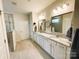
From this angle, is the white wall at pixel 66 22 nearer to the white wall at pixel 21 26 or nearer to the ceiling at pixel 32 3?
the ceiling at pixel 32 3

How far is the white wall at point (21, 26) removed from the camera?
646 centimetres

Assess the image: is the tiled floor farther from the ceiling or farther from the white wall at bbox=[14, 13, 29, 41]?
the white wall at bbox=[14, 13, 29, 41]

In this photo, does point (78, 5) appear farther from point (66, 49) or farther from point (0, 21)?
point (0, 21)

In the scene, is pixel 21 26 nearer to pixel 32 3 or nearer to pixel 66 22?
pixel 32 3

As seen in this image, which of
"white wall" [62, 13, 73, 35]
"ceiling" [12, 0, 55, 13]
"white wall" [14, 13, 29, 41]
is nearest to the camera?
A: "white wall" [62, 13, 73, 35]

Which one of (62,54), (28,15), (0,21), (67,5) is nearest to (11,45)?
(0,21)

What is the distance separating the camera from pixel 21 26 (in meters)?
6.84

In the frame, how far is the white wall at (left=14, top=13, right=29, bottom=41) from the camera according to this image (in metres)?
6.46

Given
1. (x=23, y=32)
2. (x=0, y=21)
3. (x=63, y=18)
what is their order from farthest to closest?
(x=23, y=32)
(x=63, y=18)
(x=0, y=21)

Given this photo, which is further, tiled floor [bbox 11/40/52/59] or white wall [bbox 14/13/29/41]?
white wall [bbox 14/13/29/41]

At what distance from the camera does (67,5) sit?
8.72 ft

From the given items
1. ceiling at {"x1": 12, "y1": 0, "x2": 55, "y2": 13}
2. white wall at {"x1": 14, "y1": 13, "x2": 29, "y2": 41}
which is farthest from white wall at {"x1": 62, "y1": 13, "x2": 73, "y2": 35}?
white wall at {"x1": 14, "y1": 13, "x2": 29, "y2": 41}

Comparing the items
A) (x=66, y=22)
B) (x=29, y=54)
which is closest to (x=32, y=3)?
(x=66, y=22)

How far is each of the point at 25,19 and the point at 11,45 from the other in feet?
12.4
